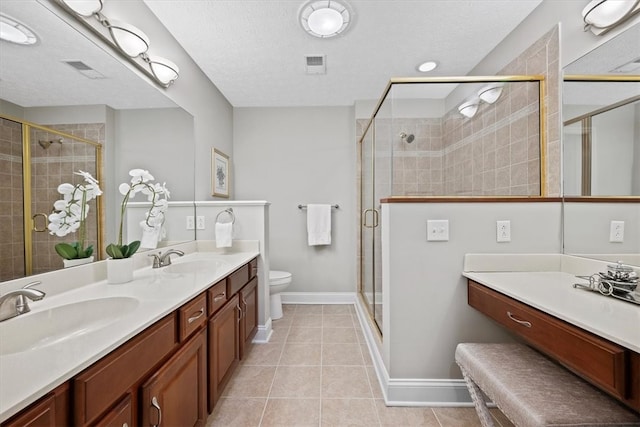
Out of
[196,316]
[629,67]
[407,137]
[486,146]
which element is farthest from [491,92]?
[196,316]

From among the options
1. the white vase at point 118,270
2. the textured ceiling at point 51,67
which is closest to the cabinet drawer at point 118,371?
the white vase at point 118,270

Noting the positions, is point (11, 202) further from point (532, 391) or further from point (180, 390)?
point (532, 391)

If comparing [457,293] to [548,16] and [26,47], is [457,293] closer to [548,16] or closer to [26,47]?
[548,16]

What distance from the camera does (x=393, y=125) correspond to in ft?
6.29

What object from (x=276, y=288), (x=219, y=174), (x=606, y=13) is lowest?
(x=276, y=288)

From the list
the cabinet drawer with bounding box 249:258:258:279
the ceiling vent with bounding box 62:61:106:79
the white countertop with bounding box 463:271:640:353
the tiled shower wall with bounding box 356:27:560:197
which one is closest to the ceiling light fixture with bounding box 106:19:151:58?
the ceiling vent with bounding box 62:61:106:79

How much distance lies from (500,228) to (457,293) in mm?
435

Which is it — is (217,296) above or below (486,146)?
below

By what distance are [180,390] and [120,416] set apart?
0.33 metres

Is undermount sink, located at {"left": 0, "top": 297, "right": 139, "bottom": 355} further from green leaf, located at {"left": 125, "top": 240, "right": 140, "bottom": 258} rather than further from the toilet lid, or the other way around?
the toilet lid

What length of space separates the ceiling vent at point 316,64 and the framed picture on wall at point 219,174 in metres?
1.21

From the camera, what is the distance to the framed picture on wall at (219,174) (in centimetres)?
262

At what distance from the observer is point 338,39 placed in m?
2.01

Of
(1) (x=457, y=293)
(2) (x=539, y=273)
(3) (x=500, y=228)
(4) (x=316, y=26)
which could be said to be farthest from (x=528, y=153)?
(4) (x=316, y=26)
